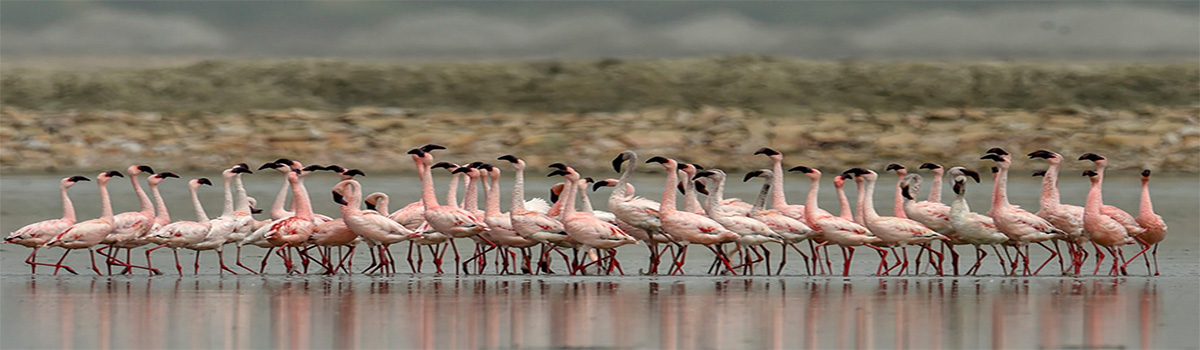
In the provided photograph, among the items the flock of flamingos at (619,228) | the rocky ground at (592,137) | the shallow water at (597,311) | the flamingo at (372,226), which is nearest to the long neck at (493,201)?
the flock of flamingos at (619,228)

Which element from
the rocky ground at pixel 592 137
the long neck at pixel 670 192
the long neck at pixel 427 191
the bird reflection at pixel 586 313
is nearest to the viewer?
the bird reflection at pixel 586 313

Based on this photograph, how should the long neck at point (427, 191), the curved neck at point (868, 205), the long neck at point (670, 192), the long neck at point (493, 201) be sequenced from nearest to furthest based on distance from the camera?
the long neck at point (670, 192) < the long neck at point (493, 201) < the curved neck at point (868, 205) < the long neck at point (427, 191)

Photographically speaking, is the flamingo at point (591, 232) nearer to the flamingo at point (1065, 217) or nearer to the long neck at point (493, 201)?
the long neck at point (493, 201)

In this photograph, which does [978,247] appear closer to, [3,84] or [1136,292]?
[1136,292]

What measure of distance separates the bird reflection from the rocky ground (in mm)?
26903

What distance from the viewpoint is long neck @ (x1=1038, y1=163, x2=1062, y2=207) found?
21016 millimetres

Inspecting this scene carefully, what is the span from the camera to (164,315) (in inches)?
576

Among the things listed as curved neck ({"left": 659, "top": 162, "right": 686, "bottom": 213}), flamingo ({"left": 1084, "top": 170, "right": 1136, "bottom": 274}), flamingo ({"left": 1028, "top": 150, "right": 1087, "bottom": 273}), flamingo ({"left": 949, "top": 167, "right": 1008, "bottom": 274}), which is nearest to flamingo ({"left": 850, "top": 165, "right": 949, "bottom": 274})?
flamingo ({"left": 949, "top": 167, "right": 1008, "bottom": 274})

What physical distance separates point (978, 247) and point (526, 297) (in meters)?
6.73

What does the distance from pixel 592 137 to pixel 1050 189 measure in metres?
28.5

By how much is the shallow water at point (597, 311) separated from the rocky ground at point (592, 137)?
24.8m

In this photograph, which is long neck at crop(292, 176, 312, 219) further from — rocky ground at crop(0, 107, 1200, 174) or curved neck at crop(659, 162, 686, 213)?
rocky ground at crop(0, 107, 1200, 174)

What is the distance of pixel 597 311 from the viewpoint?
1492 centimetres

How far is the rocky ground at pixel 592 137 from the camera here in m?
45.7
